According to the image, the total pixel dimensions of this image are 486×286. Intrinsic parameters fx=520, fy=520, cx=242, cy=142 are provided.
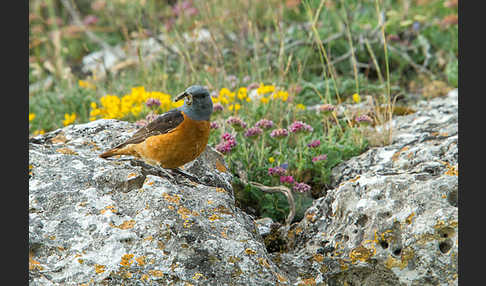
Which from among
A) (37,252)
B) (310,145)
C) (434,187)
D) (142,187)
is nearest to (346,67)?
(310,145)

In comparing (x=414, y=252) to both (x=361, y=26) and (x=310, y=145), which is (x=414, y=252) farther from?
(x=361, y=26)

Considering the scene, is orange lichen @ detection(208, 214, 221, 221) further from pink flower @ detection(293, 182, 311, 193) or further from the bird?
pink flower @ detection(293, 182, 311, 193)

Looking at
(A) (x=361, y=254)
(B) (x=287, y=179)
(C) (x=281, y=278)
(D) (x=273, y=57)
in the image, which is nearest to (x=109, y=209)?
(C) (x=281, y=278)

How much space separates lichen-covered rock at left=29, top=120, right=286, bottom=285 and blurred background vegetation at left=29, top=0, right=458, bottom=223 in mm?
1836

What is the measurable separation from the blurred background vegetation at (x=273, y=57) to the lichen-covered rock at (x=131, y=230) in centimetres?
184

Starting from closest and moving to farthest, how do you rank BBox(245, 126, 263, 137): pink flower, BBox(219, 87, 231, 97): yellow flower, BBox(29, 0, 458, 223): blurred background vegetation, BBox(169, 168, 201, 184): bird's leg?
BBox(169, 168, 201, 184): bird's leg, BBox(245, 126, 263, 137): pink flower, BBox(219, 87, 231, 97): yellow flower, BBox(29, 0, 458, 223): blurred background vegetation

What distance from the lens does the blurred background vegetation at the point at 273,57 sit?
6.19 meters

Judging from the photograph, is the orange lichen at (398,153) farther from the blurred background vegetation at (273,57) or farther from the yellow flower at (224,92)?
the yellow flower at (224,92)

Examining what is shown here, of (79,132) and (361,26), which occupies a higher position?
(79,132)

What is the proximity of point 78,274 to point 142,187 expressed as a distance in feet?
2.15

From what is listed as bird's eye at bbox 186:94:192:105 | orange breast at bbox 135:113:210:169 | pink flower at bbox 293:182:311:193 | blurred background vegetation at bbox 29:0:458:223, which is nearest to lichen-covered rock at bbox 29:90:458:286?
orange breast at bbox 135:113:210:169

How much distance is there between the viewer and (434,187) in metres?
3.10

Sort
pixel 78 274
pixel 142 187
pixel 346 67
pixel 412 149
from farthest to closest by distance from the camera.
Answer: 1. pixel 346 67
2. pixel 412 149
3. pixel 142 187
4. pixel 78 274

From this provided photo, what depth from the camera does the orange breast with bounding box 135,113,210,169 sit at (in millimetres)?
3311
